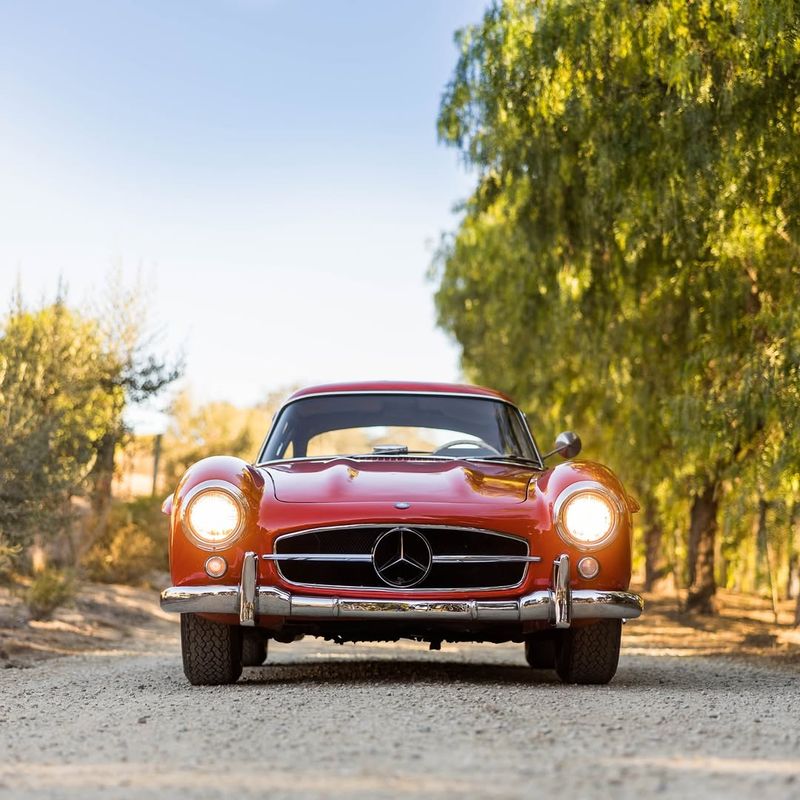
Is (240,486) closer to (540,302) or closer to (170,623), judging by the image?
(540,302)

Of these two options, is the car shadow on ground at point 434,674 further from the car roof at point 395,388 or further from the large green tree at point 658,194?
the large green tree at point 658,194

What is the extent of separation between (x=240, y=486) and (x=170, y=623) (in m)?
12.2

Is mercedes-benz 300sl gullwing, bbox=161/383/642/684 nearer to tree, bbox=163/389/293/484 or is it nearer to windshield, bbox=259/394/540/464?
windshield, bbox=259/394/540/464

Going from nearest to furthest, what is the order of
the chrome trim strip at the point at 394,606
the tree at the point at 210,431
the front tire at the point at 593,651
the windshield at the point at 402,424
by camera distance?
the chrome trim strip at the point at 394,606 → the front tire at the point at 593,651 → the windshield at the point at 402,424 → the tree at the point at 210,431

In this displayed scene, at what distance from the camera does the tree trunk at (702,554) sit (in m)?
18.7

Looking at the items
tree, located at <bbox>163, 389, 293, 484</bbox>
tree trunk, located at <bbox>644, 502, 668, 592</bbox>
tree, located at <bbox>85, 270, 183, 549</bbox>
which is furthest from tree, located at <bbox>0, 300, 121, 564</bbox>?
tree, located at <bbox>163, 389, 293, 484</bbox>

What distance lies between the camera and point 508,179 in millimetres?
13086

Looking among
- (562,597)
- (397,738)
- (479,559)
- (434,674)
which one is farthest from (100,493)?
(397,738)

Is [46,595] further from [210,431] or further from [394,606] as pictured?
[210,431]

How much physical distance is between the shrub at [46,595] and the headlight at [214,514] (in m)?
8.12

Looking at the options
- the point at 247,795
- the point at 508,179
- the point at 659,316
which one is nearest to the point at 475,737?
the point at 247,795

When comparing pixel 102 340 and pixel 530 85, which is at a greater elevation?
pixel 530 85

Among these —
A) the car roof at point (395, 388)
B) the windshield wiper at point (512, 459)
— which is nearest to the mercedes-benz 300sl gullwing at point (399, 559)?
the windshield wiper at point (512, 459)

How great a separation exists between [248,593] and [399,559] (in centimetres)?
79
